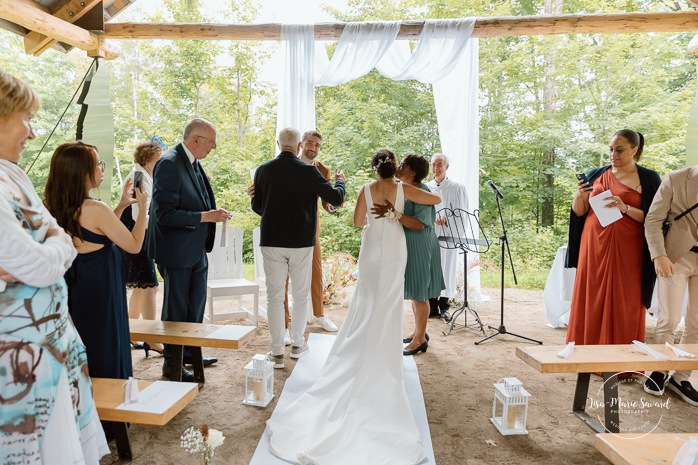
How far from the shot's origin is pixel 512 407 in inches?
104

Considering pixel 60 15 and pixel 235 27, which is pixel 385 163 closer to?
pixel 235 27

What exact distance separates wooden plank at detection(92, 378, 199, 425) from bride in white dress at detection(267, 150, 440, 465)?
57 centimetres

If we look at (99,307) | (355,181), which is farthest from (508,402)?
(355,181)

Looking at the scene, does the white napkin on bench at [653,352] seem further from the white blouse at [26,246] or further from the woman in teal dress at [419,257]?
the white blouse at [26,246]

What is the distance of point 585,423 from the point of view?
2.80m

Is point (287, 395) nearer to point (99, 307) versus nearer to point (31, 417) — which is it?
point (99, 307)

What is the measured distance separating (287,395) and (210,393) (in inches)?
20.7

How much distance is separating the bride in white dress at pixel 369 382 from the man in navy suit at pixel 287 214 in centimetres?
42

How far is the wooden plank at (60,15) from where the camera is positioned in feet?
15.1

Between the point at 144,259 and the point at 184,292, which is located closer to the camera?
the point at 184,292

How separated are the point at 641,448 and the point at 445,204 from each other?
352 centimetres

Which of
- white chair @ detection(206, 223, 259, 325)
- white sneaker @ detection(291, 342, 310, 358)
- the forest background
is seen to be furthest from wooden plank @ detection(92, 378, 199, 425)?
the forest background

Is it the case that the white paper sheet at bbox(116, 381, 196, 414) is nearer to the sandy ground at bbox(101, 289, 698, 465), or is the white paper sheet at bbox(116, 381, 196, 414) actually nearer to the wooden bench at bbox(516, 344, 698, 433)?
the sandy ground at bbox(101, 289, 698, 465)

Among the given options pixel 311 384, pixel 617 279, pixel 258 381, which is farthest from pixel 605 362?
pixel 258 381
